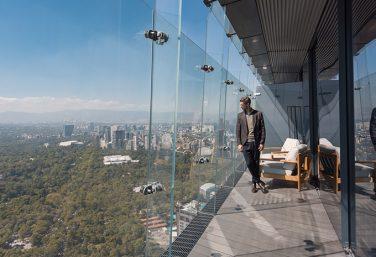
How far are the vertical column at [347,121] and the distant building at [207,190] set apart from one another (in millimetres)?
1588

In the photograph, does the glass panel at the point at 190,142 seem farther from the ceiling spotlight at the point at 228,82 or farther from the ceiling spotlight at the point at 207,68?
the ceiling spotlight at the point at 228,82

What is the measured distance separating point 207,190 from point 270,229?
96cm

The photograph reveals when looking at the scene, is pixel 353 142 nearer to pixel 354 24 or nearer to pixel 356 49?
pixel 356 49

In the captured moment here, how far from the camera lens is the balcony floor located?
105 inches

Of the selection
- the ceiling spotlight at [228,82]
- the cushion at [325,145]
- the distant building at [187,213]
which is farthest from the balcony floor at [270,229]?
the ceiling spotlight at [228,82]

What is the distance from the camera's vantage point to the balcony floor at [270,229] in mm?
2666

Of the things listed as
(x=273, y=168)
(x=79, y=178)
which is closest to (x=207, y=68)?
(x=79, y=178)

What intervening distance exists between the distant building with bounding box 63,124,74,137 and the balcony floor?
68.1 inches

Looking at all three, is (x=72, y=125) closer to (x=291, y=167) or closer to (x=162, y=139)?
(x=162, y=139)

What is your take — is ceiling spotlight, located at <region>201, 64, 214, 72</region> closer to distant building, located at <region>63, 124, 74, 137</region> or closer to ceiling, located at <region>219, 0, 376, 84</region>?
ceiling, located at <region>219, 0, 376, 84</region>

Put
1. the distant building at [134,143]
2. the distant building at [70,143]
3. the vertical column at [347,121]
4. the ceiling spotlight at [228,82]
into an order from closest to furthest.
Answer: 1. the distant building at [70,143]
2. the distant building at [134,143]
3. the vertical column at [347,121]
4. the ceiling spotlight at [228,82]

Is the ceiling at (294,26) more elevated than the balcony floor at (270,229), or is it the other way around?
the ceiling at (294,26)

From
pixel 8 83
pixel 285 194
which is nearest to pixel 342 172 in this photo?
pixel 285 194

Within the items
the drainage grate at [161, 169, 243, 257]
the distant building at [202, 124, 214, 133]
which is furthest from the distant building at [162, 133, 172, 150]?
the distant building at [202, 124, 214, 133]
